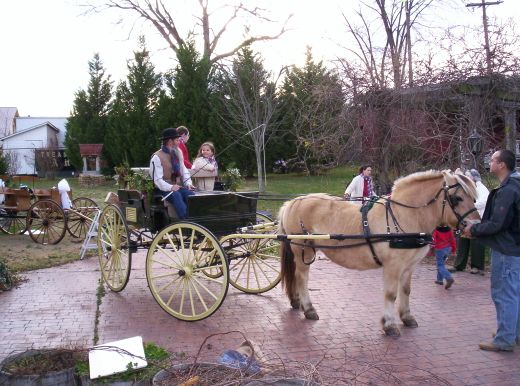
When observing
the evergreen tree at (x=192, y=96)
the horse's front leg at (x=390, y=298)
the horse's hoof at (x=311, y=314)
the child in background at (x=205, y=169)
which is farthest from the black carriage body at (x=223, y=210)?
the evergreen tree at (x=192, y=96)

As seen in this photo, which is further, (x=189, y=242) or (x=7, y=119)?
(x=7, y=119)

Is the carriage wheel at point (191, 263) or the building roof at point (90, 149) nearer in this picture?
the carriage wheel at point (191, 263)

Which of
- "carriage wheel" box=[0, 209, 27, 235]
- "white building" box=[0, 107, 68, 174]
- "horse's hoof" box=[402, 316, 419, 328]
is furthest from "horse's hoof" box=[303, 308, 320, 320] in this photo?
"white building" box=[0, 107, 68, 174]

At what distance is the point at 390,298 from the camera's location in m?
5.62

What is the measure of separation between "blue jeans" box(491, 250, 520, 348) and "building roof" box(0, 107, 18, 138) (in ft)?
192

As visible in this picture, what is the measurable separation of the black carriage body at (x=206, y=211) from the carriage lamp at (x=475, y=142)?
Result: 13.6 ft

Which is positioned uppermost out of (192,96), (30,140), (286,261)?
(192,96)

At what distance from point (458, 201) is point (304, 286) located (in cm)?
205

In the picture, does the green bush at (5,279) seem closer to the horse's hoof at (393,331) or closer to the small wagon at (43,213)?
the small wagon at (43,213)

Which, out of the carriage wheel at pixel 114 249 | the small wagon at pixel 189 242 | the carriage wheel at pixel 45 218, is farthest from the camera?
the carriage wheel at pixel 45 218

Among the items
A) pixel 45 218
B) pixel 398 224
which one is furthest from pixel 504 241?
pixel 45 218

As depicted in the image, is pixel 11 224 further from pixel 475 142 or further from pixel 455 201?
pixel 455 201

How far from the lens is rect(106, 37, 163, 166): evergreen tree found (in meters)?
31.3

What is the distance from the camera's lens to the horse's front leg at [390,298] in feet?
18.3
